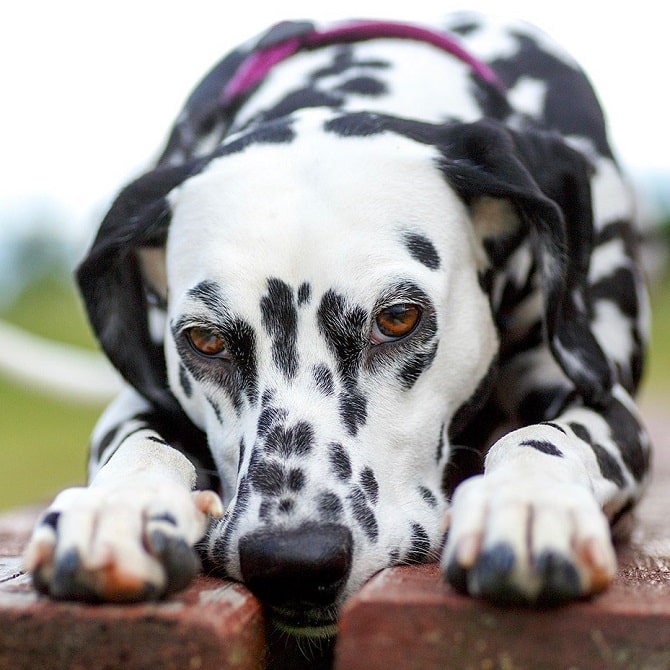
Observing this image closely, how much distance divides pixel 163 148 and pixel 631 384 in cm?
200

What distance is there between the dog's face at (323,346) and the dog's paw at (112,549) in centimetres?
20

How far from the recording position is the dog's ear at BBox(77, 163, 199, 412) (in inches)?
119

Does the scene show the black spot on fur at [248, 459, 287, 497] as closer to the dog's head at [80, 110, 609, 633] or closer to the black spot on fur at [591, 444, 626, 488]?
the dog's head at [80, 110, 609, 633]

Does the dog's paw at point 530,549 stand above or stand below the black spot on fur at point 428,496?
above

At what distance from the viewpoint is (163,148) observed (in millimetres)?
4297

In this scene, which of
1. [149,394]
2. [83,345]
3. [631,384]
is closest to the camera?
[149,394]

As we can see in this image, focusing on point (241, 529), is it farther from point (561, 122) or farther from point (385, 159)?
point (561, 122)

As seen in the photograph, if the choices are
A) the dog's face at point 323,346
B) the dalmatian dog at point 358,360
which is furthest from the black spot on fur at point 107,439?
the dog's face at point 323,346

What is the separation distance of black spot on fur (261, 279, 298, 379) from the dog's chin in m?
0.60

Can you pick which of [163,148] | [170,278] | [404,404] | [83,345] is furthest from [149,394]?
[83,345]

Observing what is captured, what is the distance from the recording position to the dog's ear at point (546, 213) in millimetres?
2838

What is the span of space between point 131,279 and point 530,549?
1.77m

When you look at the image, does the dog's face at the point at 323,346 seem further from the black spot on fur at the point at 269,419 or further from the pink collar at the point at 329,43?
the pink collar at the point at 329,43

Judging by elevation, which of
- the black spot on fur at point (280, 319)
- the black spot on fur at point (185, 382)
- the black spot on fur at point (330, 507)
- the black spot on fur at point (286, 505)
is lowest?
the black spot on fur at point (185, 382)
